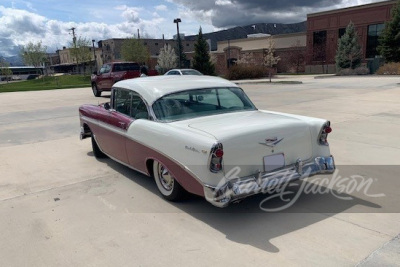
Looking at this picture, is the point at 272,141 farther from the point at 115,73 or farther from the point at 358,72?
the point at 358,72

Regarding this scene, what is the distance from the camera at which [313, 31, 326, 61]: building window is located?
49.7 metres

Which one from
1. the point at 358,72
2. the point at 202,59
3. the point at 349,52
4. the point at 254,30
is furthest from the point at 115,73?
the point at 254,30

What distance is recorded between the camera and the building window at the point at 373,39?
147 ft

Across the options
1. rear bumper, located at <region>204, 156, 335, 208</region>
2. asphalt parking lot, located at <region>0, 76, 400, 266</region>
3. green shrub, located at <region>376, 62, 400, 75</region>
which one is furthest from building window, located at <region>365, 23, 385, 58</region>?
rear bumper, located at <region>204, 156, 335, 208</region>

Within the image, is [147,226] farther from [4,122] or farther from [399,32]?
[399,32]

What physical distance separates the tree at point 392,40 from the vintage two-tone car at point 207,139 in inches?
1443

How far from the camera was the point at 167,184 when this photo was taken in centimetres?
→ 419

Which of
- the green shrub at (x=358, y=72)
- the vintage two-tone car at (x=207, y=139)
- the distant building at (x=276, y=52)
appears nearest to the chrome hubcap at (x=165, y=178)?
the vintage two-tone car at (x=207, y=139)

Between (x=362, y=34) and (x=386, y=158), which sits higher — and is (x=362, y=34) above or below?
above

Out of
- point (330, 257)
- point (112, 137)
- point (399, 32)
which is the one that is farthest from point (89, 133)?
point (399, 32)

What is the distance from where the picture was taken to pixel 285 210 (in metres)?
3.84

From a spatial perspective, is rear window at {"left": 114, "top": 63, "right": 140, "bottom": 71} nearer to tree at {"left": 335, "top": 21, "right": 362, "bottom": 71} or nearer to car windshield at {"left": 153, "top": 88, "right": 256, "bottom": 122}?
car windshield at {"left": 153, "top": 88, "right": 256, "bottom": 122}

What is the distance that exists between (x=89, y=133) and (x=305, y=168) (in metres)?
4.07

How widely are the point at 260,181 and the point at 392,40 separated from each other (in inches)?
1516
